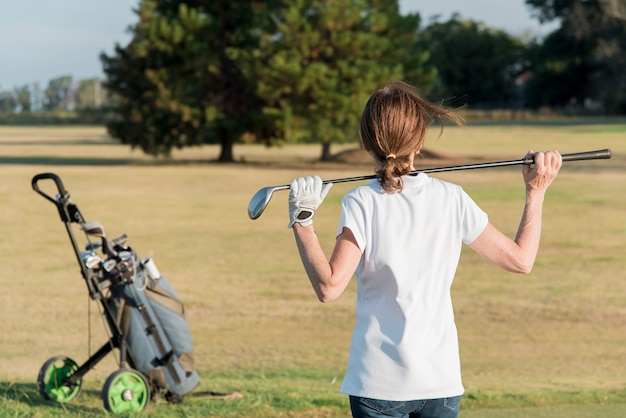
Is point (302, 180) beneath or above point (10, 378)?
above

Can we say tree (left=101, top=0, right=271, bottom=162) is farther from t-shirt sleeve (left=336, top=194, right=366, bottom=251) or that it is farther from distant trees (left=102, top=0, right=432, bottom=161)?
t-shirt sleeve (left=336, top=194, right=366, bottom=251)

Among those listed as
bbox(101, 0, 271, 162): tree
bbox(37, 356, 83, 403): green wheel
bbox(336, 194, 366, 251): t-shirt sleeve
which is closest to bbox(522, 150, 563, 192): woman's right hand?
bbox(336, 194, 366, 251): t-shirt sleeve

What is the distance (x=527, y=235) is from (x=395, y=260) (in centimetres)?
44

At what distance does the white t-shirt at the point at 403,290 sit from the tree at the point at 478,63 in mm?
103260

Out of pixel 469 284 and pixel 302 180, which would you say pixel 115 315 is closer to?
pixel 302 180

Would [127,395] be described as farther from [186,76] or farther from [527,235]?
[186,76]

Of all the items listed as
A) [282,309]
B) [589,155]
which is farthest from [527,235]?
[282,309]

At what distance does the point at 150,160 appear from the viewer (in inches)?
1761

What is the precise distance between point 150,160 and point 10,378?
38148 mm

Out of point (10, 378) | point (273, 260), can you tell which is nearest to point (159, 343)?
point (10, 378)

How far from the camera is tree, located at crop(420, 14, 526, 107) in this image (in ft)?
349

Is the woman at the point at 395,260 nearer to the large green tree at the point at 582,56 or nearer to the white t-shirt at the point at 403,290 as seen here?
the white t-shirt at the point at 403,290

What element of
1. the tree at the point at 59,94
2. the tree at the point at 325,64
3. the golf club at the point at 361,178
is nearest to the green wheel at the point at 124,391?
the golf club at the point at 361,178

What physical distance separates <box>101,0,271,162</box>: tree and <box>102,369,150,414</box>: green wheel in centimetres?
3422
